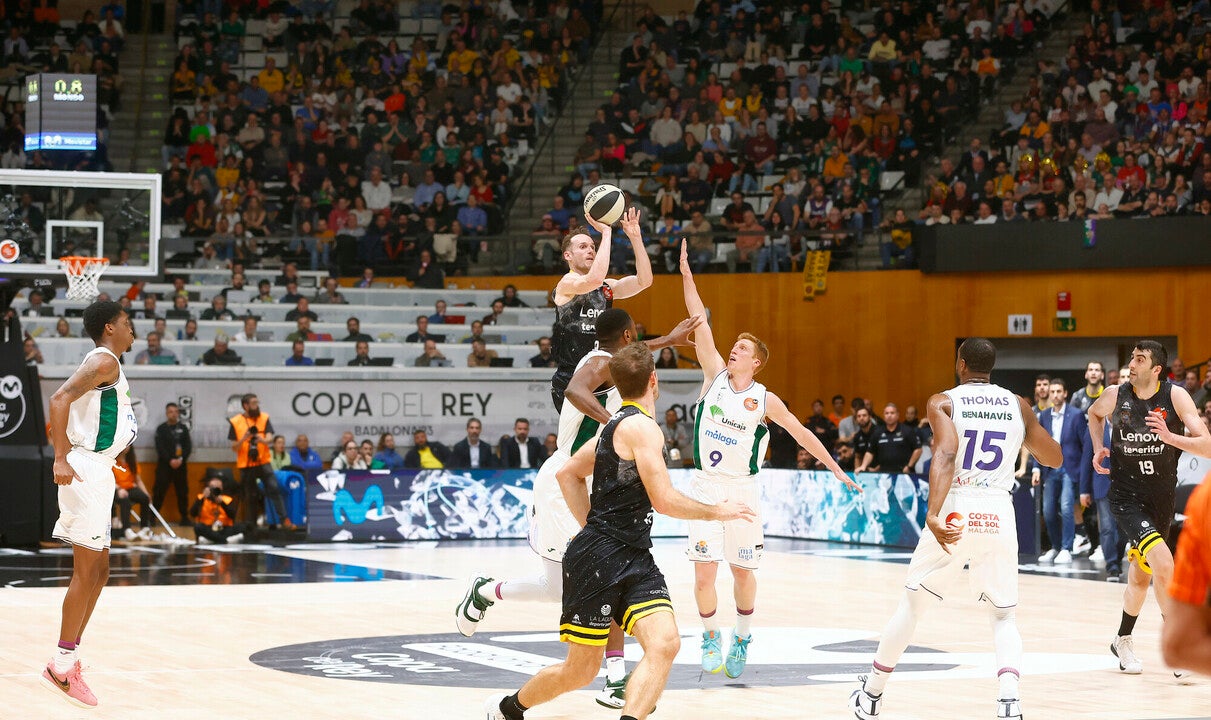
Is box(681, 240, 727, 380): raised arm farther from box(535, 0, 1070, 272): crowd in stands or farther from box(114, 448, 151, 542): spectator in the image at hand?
box(535, 0, 1070, 272): crowd in stands

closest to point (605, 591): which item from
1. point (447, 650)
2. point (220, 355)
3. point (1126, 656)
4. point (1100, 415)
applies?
point (447, 650)

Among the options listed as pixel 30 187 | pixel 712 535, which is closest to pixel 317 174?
pixel 30 187

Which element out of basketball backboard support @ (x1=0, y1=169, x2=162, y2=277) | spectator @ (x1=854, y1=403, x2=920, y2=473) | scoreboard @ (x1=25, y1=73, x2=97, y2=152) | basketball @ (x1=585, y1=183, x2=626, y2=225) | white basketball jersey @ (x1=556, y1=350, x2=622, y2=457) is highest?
scoreboard @ (x1=25, y1=73, x2=97, y2=152)

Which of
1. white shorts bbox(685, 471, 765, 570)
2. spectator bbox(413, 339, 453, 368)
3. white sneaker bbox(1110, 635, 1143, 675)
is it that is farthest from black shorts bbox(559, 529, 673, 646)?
spectator bbox(413, 339, 453, 368)

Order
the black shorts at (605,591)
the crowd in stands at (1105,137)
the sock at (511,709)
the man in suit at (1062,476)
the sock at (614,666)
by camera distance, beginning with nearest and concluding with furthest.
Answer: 1. the black shorts at (605,591)
2. the sock at (511,709)
3. the sock at (614,666)
4. the man in suit at (1062,476)
5. the crowd in stands at (1105,137)

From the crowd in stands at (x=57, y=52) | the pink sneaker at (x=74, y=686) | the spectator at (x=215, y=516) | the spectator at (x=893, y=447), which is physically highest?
the crowd in stands at (x=57, y=52)

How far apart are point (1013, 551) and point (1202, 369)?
593 inches

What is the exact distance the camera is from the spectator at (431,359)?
23.0m

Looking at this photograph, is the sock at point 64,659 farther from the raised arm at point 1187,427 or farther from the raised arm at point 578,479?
the raised arm at point 1187,427

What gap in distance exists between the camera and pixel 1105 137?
A: 23500 mm

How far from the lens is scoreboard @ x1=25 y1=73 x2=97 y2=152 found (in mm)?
19984

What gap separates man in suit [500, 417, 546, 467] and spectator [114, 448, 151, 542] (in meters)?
4.83

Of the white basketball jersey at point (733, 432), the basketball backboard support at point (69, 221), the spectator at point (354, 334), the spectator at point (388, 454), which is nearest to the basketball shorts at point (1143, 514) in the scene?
the white basketball jersey at point (733, 432)

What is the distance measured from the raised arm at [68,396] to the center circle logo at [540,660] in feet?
6.78
